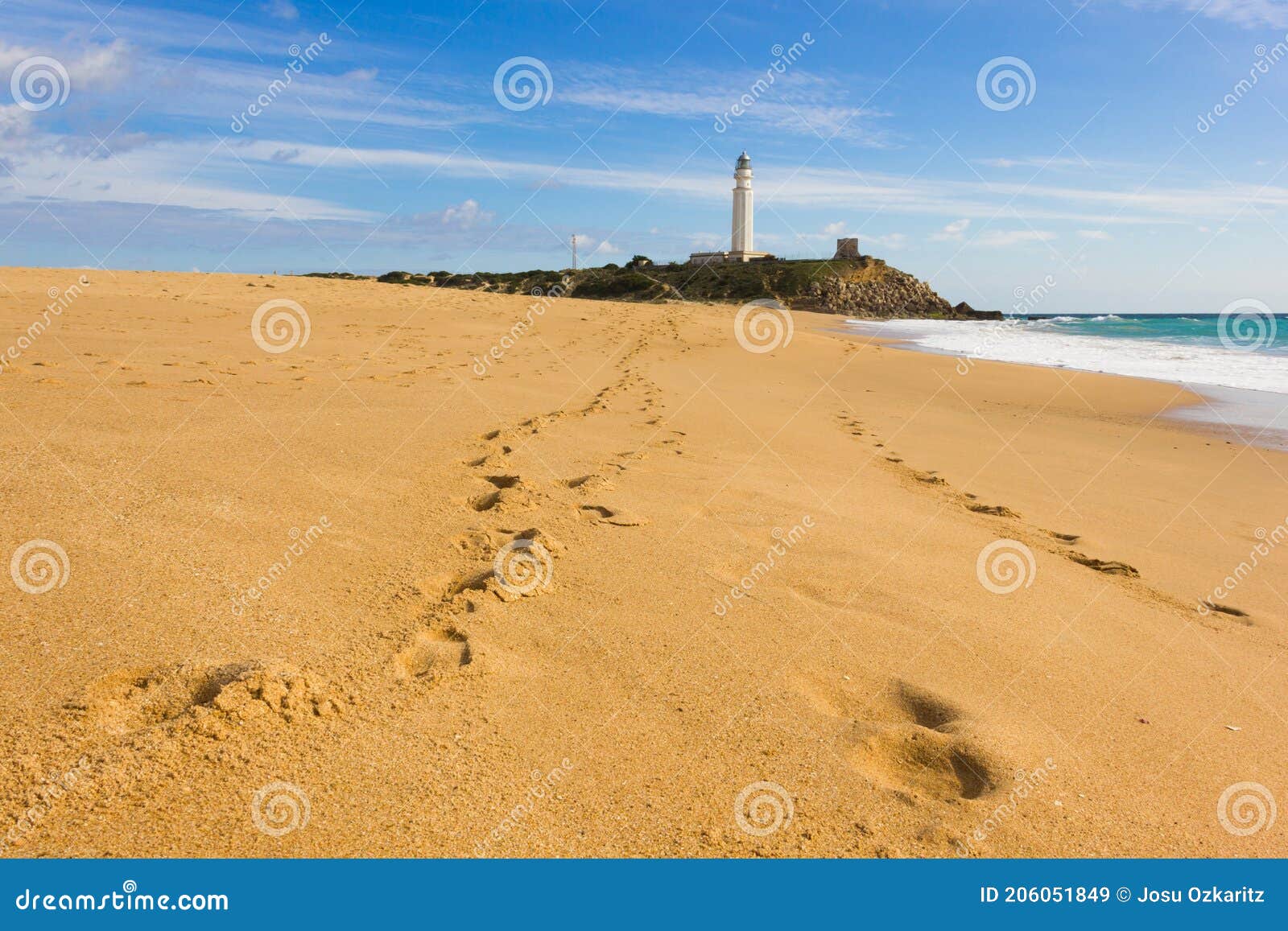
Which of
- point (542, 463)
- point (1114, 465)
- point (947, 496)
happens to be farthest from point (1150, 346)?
point (542, 463)

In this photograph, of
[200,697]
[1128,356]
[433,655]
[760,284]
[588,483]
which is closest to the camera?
[200,697]

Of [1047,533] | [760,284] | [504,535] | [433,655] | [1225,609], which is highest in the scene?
[760,284]

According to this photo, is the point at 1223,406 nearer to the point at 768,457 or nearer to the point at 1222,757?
the point at 768,457

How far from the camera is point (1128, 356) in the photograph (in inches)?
765

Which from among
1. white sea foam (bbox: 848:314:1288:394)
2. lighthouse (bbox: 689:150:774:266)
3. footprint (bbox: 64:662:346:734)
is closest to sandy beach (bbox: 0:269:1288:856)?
footprint (bbox: 64:662:346:734)

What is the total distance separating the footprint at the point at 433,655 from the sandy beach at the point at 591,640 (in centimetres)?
1

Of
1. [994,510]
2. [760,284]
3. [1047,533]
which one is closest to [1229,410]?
[994,510]

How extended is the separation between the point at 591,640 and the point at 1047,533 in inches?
133

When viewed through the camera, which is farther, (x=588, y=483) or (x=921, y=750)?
(x=588, y=483)

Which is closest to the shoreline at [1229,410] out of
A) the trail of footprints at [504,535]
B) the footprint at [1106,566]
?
the footprint at [1106,566]

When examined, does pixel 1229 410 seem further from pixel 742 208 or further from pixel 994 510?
pixel 742 208

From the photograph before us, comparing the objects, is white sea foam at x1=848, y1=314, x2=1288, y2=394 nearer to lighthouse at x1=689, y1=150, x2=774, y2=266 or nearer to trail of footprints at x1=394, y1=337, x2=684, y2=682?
trail of footprints at x1=394, y1=337, x2=684, y2=682

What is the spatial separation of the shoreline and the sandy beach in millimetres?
2600

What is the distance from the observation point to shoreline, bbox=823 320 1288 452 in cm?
880
